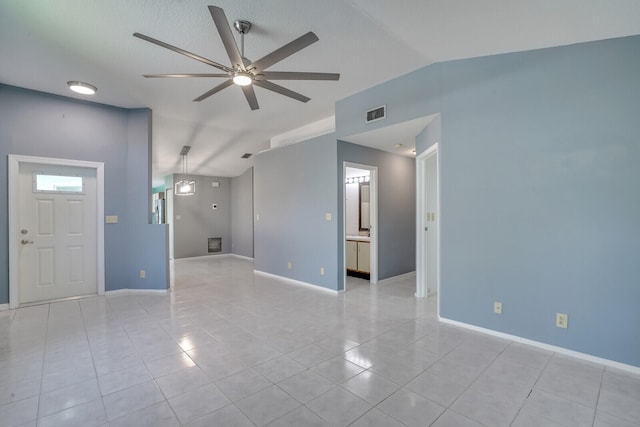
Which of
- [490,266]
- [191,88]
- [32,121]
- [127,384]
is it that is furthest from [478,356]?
[32,121]

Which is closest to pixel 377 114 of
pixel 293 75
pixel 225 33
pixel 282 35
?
pixel 282 35

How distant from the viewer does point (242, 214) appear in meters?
8.53

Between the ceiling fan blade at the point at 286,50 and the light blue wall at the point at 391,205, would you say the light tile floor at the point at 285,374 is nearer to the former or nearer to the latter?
the light blue wall at the point at 391,205

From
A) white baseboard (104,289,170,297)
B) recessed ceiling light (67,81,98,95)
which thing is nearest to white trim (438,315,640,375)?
white baseboard (104,289,170,297)

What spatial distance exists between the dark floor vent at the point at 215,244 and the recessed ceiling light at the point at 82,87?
5290 millimetres

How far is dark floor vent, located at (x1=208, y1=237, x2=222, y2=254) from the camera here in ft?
28.5

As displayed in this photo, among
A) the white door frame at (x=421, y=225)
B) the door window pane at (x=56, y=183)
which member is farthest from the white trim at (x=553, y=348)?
the door window pane at (x=56, y=183)

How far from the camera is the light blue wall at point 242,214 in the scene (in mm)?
8234

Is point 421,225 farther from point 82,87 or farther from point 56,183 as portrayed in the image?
point 56,183

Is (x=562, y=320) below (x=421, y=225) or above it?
below

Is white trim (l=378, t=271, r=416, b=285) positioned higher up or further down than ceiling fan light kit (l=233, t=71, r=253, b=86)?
further down

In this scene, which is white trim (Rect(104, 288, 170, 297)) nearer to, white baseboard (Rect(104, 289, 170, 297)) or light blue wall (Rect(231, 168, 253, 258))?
white baseboard (Rect(104, 289, 170, 297))

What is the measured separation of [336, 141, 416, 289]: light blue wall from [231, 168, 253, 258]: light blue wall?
418cm

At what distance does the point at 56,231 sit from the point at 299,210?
3619mm
